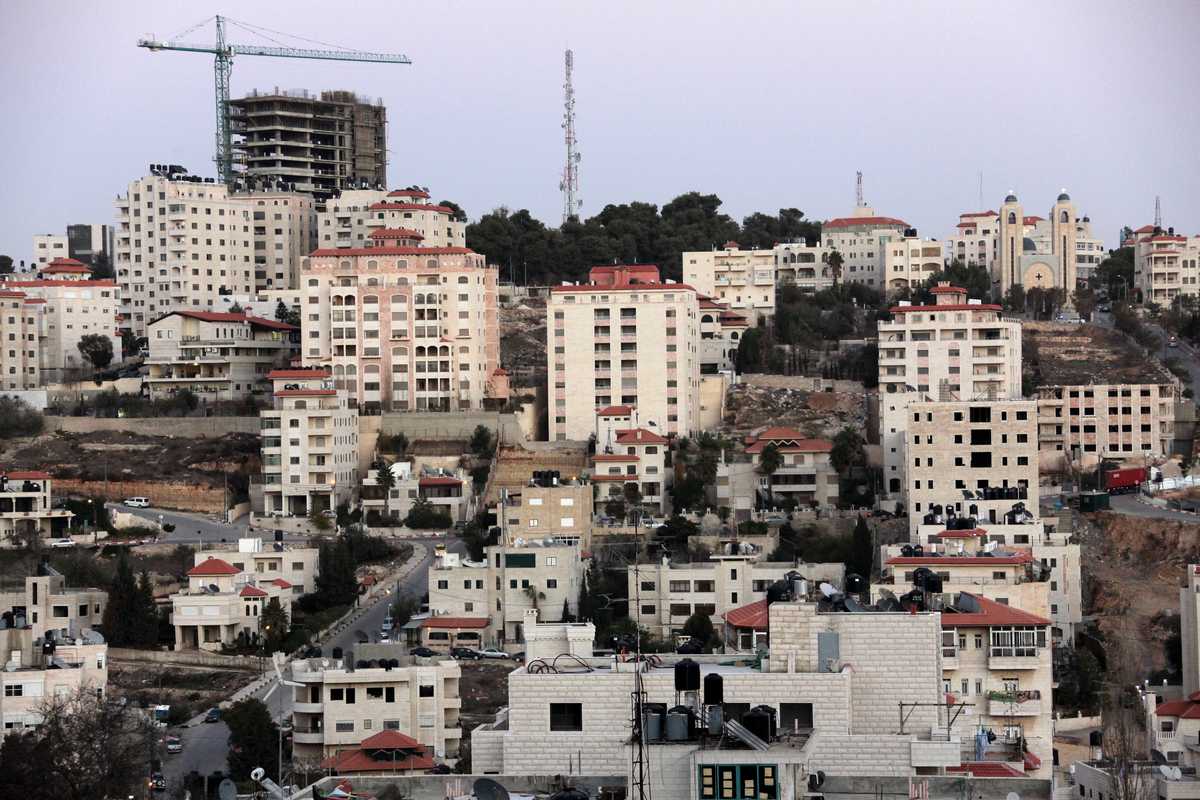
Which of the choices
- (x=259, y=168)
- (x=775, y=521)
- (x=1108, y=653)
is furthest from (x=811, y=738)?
(x=259, y=168)

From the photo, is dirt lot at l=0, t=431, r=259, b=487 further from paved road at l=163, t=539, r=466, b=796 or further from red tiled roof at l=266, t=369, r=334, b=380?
paved road at l=163, t=539, r=466, b=796

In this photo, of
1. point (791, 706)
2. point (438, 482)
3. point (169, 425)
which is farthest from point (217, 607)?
point (791, 706)

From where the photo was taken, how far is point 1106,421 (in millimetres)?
72375

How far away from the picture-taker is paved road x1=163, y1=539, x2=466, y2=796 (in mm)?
42844

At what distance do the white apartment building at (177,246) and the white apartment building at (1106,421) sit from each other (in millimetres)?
33909

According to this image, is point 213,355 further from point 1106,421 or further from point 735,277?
point 1106,421

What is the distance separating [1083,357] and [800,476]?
1810cm

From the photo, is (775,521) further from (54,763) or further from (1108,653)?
(54,763)

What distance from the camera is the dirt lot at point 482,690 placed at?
44.4m

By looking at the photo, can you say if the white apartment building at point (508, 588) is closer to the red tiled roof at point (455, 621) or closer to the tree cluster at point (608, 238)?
the red tiled roof at point (455, 621)

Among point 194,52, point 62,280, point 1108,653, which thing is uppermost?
point 194,52

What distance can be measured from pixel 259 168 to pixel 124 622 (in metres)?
50.3

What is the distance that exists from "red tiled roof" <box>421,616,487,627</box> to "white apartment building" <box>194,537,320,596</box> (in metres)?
5.09

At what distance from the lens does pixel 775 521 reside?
6500 centimetres
